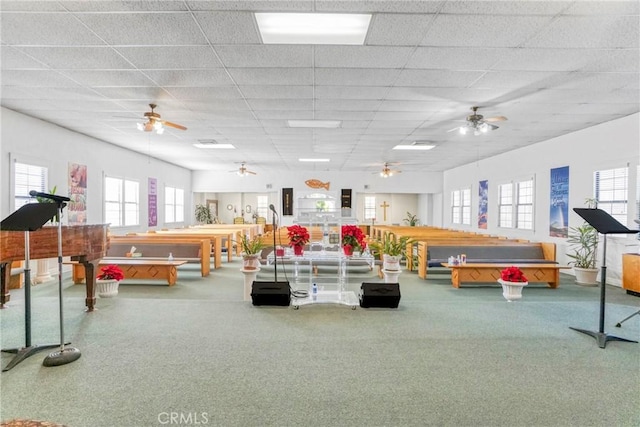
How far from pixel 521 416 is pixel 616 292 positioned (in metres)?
4.96

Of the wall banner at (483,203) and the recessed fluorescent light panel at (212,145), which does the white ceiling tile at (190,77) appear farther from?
the wall banner at (483,203)

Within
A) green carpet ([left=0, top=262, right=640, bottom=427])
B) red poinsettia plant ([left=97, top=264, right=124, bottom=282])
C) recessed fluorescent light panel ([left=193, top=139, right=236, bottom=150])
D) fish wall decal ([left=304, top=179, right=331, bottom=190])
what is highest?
recessed fluorescent light panel ([left=193, top=139, right=236, bottom=150])

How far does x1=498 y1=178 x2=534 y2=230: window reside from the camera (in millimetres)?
8742

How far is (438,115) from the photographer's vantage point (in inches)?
234

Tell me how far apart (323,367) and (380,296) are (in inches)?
71.0

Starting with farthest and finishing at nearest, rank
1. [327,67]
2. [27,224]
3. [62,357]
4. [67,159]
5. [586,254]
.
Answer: [67,159], [586,254], [327,67], [62,357], [27,224]

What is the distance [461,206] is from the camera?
12695 millimetres

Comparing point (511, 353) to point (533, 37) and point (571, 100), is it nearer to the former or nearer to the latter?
point (533, 37)

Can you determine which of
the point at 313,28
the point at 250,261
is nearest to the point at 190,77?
the point at 313,28

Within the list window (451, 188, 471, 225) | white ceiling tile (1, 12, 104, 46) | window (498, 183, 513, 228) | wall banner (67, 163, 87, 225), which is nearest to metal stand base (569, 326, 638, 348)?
white ceiling tile (1, 12, 104, 46)

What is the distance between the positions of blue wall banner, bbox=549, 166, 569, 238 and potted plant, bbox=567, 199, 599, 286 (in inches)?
21.0

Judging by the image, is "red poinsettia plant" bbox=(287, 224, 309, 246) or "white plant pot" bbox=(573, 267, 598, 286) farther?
"white plant pot" bbox=(573, 267, 598, 286)

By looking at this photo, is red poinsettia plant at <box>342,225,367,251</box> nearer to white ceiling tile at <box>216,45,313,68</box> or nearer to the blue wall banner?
white ceiling tile at <box>216,45,313,68</box>

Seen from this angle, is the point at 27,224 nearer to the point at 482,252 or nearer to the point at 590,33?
the point at 590,33
